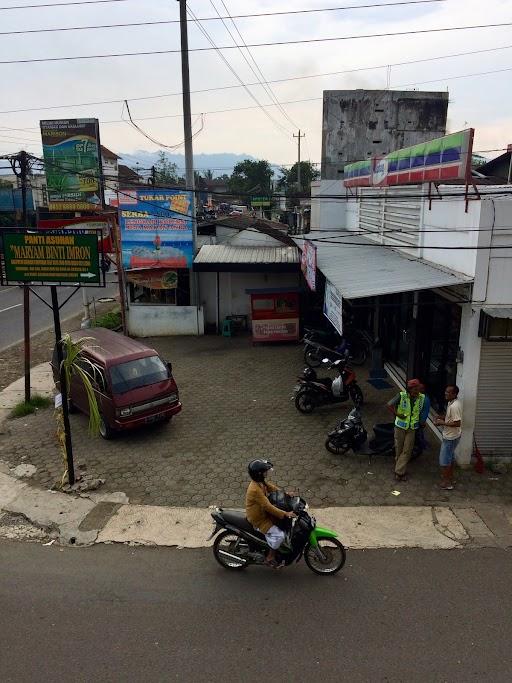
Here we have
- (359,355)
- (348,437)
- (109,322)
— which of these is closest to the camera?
(348,437)

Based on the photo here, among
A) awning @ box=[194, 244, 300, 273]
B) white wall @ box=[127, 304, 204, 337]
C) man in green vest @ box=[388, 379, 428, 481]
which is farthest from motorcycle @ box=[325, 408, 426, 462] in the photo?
white wall @ box=[127, 304, 204, 337]

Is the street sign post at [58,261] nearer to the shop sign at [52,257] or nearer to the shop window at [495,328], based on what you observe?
the shop sign at [52,257]

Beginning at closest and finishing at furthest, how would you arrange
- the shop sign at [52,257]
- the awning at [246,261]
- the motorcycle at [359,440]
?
the shop sign at [52,257], the motorcycle at [359,440], the awning at [246,261]

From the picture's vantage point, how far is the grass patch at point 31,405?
1165cm

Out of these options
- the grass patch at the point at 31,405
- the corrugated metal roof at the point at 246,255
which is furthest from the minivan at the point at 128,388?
the corrugated metal roof at the point at 246,255

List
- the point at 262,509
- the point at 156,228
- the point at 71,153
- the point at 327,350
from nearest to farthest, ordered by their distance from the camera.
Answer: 1. the point at 262,509
2. the point at 327,350
3. the point at 156,228
4. the point at 71,153

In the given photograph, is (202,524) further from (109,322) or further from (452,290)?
(109,322)

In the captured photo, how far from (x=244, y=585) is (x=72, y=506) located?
11.0 feet

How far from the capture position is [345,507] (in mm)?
7332

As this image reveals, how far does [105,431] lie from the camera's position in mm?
9992

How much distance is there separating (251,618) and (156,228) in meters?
13.8

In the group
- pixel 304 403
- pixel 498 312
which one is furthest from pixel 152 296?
pixel 498 312

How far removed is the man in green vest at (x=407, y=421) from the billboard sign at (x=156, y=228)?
10779 mm

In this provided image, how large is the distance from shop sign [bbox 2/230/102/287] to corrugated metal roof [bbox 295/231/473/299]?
425 cm
